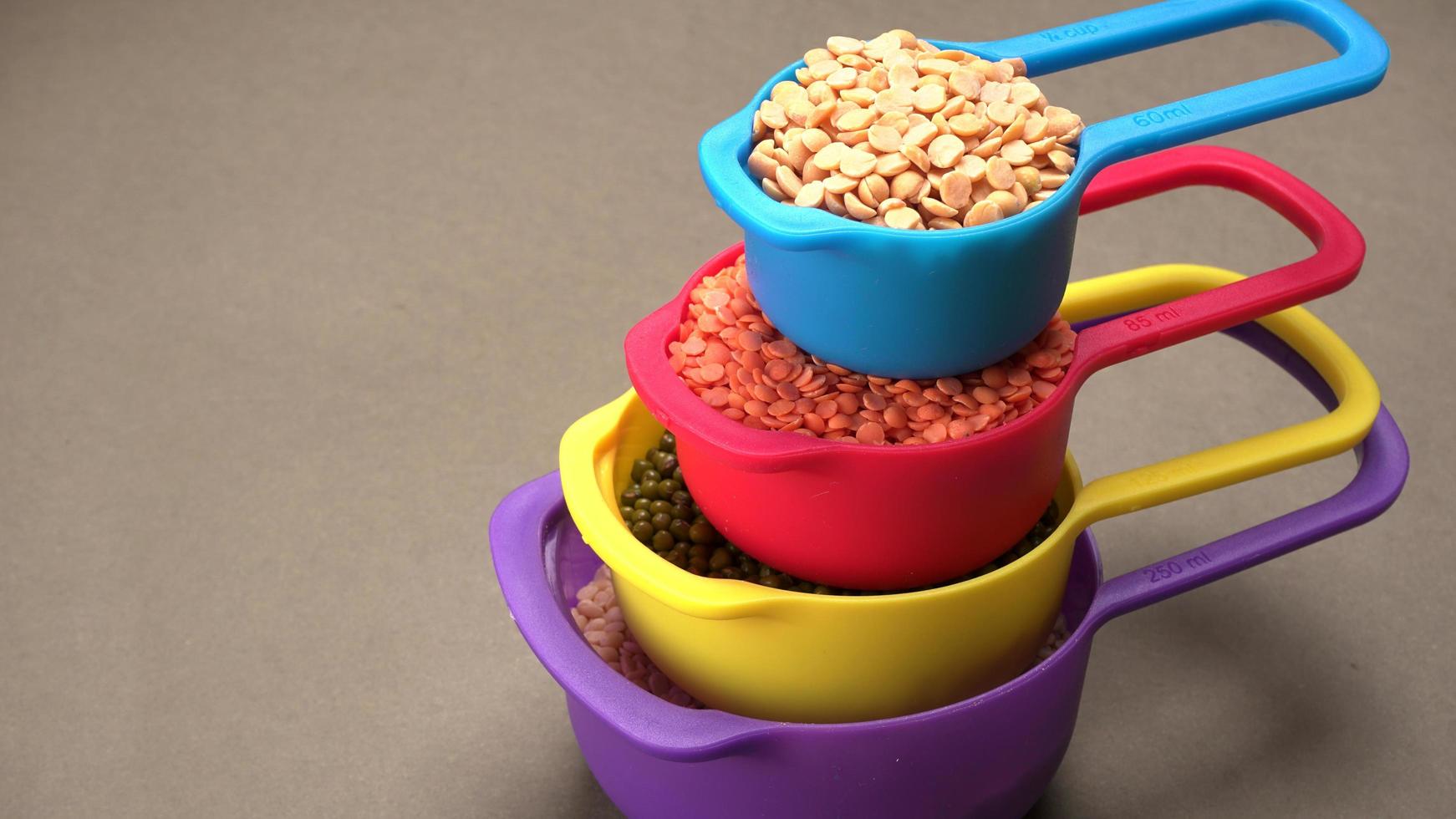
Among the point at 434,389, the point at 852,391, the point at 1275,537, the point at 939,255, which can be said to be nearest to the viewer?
the point at 939,255

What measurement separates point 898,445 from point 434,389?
93 centimetres

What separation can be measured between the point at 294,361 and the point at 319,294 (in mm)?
133

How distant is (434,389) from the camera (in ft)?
6.16

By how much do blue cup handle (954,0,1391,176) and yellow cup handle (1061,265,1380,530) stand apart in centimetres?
25

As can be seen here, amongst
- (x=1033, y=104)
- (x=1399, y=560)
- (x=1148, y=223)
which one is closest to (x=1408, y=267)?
(x=1148, y=223)

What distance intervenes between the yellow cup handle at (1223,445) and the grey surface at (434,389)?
0.36 meters

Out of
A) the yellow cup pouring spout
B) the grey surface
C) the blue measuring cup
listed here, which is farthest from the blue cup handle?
the grey surface

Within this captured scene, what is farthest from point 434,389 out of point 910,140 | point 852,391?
point 910,140

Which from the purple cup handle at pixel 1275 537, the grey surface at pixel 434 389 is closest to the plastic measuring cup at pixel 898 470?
the purple cup handle at pixel 1275 537

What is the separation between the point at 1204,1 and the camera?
1.19 metres

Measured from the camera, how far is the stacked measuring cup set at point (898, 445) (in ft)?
3.38

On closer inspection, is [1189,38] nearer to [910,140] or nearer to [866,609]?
[910,140]

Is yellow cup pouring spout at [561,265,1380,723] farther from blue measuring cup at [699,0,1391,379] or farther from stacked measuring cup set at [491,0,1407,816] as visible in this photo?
blue measuring cup at [699,0,1391,379]

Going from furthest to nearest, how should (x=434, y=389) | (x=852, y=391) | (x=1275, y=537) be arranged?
(x=434, y=389) < (x=1275, y=537) < (x=852, y=391)
